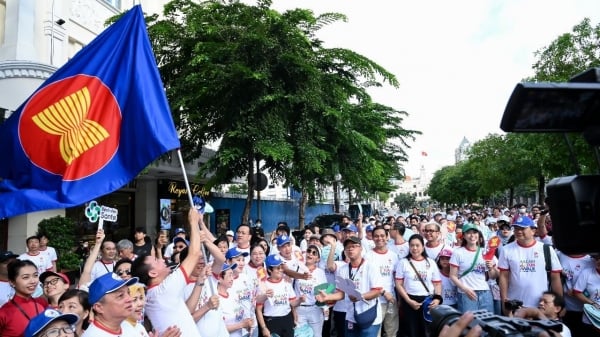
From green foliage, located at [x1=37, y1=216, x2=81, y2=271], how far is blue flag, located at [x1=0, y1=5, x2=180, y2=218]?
722 cm

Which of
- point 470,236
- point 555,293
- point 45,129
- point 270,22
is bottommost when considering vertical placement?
point 555,293

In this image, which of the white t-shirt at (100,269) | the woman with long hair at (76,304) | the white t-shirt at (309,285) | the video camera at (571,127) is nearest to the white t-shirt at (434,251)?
the white t-shirt at (309,285)

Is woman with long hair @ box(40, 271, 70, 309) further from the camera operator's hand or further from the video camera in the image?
the video camera

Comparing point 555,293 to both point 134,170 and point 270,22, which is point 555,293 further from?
point 270,22

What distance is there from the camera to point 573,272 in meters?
5.58

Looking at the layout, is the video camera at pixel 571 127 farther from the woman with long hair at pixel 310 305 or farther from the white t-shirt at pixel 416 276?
the white t-shirt at pixel 416 276

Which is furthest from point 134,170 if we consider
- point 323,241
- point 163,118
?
point 323,241

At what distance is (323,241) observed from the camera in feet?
24.6

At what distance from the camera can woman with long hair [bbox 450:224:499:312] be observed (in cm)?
609

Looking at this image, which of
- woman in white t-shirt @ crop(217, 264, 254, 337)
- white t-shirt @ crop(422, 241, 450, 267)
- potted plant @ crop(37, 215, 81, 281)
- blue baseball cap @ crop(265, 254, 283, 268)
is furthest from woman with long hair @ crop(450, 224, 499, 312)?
potted plant @ crop(37, 215, 81, 281)

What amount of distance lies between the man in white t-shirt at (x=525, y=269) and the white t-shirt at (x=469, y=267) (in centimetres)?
41

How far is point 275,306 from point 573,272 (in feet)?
11.9

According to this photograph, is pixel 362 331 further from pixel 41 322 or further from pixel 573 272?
pixel 41 322

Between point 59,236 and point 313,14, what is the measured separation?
8.54m
